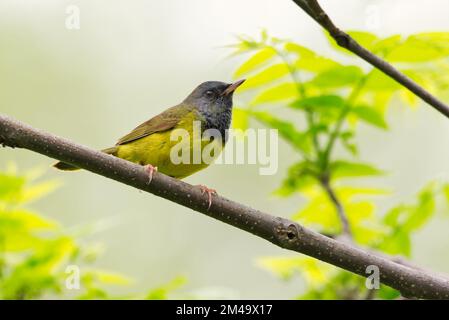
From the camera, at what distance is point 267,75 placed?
12.7 feet

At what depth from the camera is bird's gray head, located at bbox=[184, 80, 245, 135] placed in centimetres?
473

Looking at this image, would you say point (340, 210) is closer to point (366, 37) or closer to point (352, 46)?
point (366, 37)

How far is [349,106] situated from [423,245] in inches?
222

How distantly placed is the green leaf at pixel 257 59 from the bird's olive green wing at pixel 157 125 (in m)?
0.84

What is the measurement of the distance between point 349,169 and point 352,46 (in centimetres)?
147

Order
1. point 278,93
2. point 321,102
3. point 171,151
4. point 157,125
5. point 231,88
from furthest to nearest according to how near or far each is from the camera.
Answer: point 231,88 → point 157,125 → point 171,151 → point 278,93 → point 321,102

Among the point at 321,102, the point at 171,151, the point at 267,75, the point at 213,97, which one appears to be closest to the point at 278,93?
the point at 267,75

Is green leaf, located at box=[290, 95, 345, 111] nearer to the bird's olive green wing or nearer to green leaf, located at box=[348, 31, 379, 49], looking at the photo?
green leaf, located at box=[348, 31, 379, 49]

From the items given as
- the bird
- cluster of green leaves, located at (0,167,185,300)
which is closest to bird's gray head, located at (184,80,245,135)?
the bird

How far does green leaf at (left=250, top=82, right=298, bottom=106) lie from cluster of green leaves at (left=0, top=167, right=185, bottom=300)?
4.12 feet

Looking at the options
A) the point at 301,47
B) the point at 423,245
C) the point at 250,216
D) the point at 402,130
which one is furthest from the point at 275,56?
the point at 402,130

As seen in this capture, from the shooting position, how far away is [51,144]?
251 cm

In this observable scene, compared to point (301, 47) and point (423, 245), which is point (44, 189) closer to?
point (301, 47)
